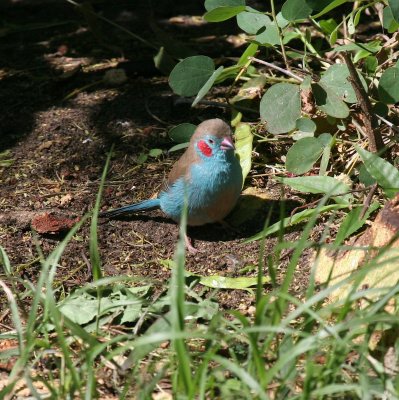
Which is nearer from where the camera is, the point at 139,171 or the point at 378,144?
the point at 378,144

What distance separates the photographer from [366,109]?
169 inches

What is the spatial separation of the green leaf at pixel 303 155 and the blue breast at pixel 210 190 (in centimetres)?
30

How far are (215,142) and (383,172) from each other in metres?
1.03

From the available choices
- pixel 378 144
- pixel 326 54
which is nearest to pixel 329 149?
pixel 378 144

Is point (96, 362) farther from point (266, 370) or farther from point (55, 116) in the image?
point (55, 116)

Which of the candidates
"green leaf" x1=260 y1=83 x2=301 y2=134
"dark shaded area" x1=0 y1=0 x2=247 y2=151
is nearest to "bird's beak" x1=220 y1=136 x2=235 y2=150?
"green leaf" x1=260 y1=83 x2=301 y2=134

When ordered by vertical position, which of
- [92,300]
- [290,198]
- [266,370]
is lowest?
[290,198]

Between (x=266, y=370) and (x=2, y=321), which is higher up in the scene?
(x=266, y=370)

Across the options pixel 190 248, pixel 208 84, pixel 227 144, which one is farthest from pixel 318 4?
pixel 190 248

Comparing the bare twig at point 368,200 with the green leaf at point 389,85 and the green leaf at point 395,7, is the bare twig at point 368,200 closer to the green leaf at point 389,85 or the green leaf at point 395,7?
the green leaf at point 389,85

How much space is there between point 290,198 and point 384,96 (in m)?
0.83

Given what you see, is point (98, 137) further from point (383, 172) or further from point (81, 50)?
point (383, 172)

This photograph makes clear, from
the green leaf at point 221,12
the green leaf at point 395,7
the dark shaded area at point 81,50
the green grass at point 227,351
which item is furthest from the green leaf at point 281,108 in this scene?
the green grass at point 227,351

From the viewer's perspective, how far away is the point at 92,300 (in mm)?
3715
